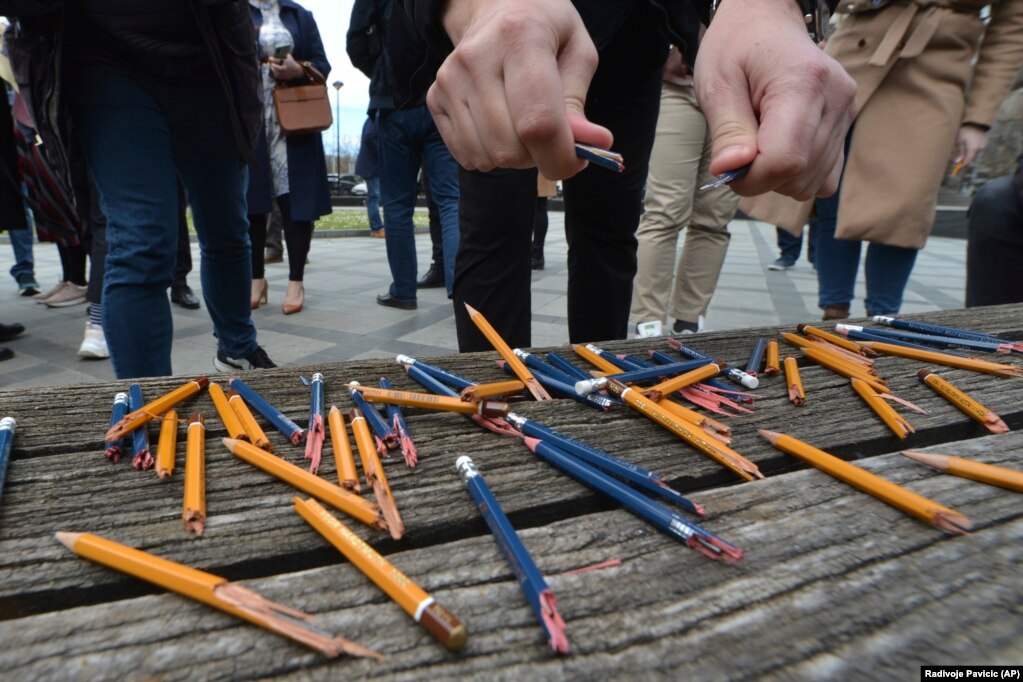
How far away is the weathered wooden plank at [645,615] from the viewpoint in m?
0.42

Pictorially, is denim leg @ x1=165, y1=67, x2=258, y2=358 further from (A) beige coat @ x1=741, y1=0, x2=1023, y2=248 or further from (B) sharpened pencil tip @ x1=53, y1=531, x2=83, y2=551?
(A) beige coat @ x1=741, y1=0, x2=1023, y2=248

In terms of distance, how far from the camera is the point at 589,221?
198 centimetres

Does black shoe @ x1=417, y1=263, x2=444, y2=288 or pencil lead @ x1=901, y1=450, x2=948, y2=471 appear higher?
pencil lead @ x1=901, y1=450, x2=948, y2=471

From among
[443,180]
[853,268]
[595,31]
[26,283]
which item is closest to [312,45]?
[443,180]

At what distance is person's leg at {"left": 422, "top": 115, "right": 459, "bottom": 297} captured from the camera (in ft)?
13.9

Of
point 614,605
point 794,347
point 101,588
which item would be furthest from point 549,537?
point 794,347

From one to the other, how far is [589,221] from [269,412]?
1.38 meters

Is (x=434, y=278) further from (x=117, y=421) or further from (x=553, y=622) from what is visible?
(x=553, y=622)

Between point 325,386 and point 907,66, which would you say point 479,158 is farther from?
point 907,66

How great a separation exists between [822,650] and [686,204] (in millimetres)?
3269

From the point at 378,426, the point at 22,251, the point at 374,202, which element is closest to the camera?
the point at 378,426

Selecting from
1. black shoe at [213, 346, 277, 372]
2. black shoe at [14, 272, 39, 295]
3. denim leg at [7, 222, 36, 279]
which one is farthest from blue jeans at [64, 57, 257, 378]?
black shoe at [14, 272, 39, 295]

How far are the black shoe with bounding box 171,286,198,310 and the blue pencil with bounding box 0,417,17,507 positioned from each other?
4190mm

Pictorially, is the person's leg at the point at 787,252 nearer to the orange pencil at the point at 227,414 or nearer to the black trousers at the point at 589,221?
the black trousers at the point at 589,221
